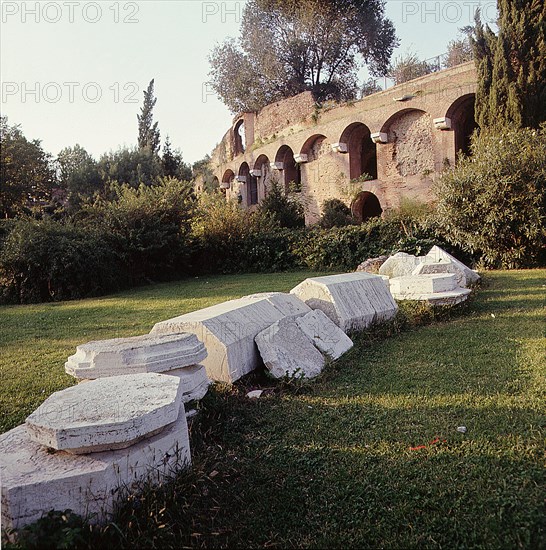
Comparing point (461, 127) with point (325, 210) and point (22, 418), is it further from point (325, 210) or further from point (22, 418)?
point (22, 418)

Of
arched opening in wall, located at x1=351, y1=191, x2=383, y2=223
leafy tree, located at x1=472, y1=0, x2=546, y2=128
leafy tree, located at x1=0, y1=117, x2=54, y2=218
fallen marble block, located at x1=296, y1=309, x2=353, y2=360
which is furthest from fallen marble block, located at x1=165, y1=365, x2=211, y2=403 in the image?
leafy tree, located at x1=0, y1=117, x2=54, y2=218

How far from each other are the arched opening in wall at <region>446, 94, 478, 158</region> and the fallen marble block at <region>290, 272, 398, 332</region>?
13726mm

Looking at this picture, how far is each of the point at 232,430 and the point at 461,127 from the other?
731 inches

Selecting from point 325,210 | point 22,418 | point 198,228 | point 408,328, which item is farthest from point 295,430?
point 325,210

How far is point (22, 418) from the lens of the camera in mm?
3678

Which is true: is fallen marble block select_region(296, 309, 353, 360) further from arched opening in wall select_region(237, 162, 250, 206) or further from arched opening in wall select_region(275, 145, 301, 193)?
arched opening in wall select_region(237, 162, 250, 206)

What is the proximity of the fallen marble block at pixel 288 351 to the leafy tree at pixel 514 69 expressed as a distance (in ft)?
40.3

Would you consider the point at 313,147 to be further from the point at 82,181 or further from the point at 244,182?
the point at 82,181

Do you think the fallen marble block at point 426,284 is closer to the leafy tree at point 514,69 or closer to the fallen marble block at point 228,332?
the fallen marble block at point 228,332

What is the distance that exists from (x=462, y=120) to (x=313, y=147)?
7.82 m

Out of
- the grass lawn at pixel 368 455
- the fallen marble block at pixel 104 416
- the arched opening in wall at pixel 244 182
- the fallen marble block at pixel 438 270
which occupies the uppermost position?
the arched opening in wall at pixel 244 182

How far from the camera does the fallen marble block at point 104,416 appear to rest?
90.0 inches

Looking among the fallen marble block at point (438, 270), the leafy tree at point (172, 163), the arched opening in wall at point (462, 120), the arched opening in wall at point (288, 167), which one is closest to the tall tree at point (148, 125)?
the leafy tree at point (172, 163)

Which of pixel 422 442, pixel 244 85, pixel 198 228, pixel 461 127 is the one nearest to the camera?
pixel 422 442
